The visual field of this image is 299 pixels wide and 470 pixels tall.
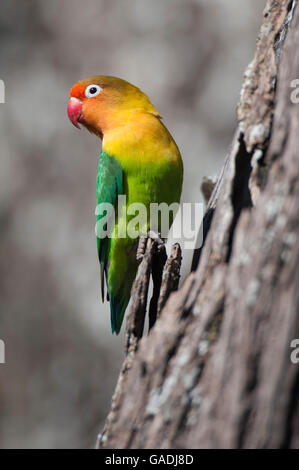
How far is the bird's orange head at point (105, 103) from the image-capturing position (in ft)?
11.3

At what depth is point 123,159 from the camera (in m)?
3.12

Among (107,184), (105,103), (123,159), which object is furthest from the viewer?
(105,103)

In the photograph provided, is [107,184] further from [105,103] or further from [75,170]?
[75,170]

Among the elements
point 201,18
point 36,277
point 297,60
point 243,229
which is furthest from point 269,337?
point 201,18

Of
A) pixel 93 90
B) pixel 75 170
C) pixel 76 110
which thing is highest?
pixel 93 90

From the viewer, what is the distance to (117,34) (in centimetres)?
534

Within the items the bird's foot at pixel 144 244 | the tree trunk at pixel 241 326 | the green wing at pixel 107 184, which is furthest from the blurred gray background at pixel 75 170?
the tree trunk at pixel 241 326

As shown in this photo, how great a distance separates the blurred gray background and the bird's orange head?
1.55 meters

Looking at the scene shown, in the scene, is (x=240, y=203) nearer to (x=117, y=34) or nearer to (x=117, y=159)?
(x=117, y=159)

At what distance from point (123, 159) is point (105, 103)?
637mm

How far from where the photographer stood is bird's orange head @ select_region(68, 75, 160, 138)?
3.43 m

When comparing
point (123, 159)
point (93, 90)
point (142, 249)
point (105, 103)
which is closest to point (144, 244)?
point (142, 249)

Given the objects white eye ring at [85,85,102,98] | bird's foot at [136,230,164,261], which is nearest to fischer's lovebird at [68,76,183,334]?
white eye ring at [85,85,102,98]
